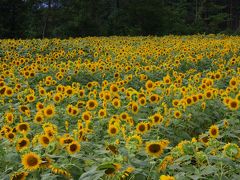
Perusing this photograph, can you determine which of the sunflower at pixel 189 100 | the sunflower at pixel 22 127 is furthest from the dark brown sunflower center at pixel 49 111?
the sunflower at pixel 189 100

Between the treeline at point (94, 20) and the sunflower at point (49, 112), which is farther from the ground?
the treeline at point (94, 20)

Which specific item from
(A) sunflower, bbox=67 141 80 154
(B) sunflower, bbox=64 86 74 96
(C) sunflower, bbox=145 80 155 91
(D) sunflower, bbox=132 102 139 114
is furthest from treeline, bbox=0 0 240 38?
(A) sunflower, bbox=67 141 80 154

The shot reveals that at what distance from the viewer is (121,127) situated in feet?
15.0

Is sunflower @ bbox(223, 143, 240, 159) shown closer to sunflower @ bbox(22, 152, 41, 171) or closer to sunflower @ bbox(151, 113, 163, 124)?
sunflower @ bbox(22, 152, 41, 171)

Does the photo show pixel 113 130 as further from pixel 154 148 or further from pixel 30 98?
pixel 30 98

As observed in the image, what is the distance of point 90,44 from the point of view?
17281 mm

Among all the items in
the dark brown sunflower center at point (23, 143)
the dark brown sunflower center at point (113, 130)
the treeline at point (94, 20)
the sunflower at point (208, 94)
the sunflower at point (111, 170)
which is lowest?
the dark brown sunflower center at point (113, 130)

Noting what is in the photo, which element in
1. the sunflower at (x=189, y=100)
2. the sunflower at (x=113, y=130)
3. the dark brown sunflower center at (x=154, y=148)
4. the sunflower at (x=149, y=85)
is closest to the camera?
the dark brown sunflower center at (x=154, y=148)

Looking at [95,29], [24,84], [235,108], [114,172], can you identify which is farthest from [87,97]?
[95,29]

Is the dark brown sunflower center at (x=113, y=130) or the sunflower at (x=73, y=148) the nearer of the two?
the sunflower at (x=73, y=148)

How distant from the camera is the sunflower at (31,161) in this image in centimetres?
316

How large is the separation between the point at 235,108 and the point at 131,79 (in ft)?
11.7

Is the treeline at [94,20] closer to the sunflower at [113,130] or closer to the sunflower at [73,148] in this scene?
the sunflower at [113,130]

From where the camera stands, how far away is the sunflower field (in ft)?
10.8
